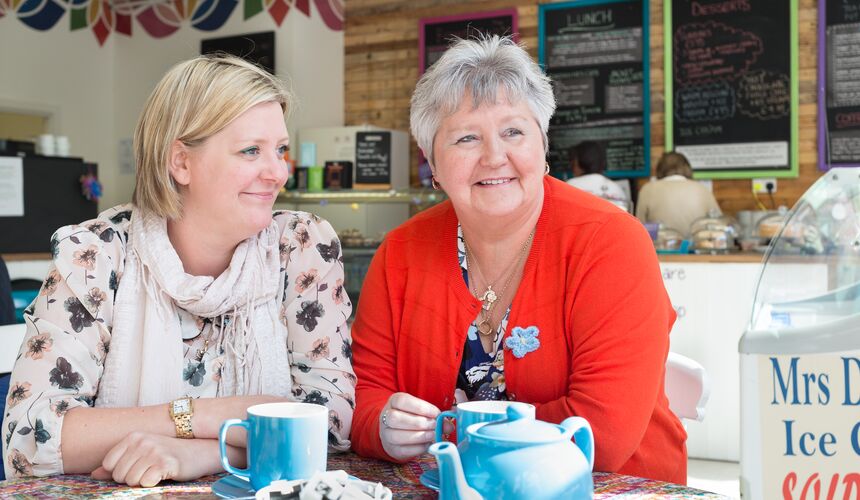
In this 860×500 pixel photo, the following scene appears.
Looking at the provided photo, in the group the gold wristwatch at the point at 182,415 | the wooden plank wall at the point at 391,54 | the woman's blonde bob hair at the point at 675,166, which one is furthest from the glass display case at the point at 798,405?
the wooden plank wall at the point at 391,54

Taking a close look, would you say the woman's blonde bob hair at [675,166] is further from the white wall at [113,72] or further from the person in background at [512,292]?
the person in background at [512,292]

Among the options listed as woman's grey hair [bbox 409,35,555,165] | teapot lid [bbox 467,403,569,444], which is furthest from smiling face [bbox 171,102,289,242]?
teapot lid [bbox 467,403,569,444]

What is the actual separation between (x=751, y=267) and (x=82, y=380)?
11.2 ft

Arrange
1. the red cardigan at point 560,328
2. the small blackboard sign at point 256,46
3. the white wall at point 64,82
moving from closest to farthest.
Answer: the red cardigan at point 560,328 < the small blackboard sign at point 256,46 < the white wall at point 64,82

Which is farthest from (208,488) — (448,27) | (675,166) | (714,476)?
(448,27)

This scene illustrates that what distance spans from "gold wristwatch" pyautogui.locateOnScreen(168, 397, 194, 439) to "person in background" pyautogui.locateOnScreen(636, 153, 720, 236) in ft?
13.8

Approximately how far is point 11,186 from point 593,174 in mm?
3712

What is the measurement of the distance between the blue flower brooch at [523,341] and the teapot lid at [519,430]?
2.00ft

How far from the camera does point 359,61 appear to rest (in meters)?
6.95

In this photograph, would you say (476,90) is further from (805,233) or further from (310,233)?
(805,233)

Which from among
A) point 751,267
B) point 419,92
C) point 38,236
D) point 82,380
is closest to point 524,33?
point 751,267

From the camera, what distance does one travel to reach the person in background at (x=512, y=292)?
1.44 meters

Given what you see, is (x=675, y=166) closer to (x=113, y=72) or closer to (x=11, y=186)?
(x=11, y=186)

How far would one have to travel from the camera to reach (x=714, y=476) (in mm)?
3900
